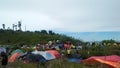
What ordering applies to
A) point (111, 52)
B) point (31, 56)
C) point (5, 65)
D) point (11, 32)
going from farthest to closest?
point (11, 32)
point (111, 52)
point (31, 56)
point (5, 65)

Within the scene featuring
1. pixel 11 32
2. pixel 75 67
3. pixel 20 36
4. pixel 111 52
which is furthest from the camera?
pixel 11 32

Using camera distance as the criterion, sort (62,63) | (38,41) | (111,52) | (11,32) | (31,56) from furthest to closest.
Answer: (11,32), (38,41), (111,52), (31,56), (62,63)

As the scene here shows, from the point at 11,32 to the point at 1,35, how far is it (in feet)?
13.7

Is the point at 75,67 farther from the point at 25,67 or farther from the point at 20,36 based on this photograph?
the point at 20,36

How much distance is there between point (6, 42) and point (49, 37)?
11841 mm

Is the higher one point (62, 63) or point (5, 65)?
point (62, 63)

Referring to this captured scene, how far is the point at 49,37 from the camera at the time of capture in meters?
82.1

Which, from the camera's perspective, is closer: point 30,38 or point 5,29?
point 30,38

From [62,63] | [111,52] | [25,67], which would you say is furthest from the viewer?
[111,52]

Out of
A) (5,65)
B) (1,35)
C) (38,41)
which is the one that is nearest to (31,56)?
(5,65)

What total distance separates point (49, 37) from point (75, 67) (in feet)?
225

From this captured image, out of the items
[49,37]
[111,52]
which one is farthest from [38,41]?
[111,52]

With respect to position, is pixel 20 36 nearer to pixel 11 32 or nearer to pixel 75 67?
pixel 11 32

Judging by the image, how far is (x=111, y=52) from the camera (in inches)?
1672
